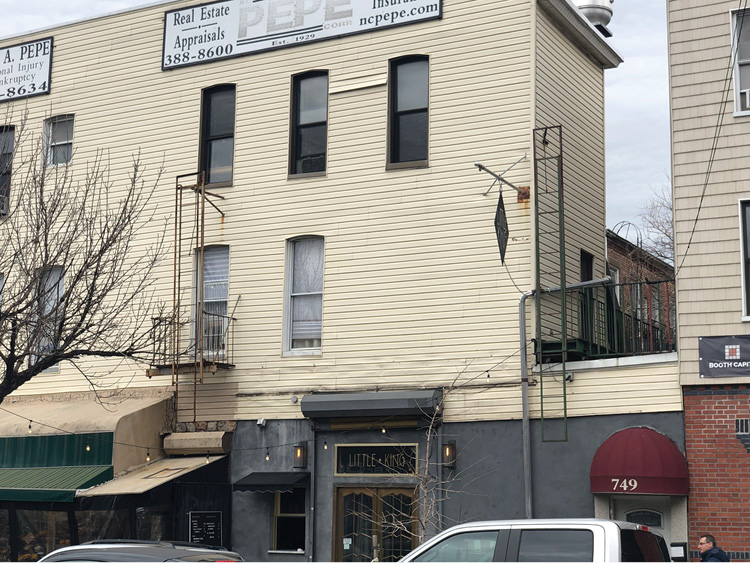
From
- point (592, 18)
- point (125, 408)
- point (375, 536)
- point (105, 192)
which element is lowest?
point (375, 536)

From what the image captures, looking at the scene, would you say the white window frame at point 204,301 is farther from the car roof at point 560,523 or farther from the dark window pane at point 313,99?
the car roof at point 560,523

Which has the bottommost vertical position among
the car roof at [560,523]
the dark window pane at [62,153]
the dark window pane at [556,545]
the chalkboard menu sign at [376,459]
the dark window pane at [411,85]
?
the dark window pane at [556,545]

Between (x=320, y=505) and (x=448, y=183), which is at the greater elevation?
(x=448, y=183)

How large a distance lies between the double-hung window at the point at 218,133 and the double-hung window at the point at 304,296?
2518 mm

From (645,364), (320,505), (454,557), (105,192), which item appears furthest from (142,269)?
(454,557)

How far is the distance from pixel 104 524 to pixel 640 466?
10198 mm

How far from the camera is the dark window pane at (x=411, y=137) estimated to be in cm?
2023

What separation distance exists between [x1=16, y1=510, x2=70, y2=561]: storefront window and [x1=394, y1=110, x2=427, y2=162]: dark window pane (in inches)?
379

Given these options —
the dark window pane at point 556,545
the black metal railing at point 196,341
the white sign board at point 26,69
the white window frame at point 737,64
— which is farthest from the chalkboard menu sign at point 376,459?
the white sign board at point 26,69

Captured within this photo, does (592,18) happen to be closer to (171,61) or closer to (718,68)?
(718,68)

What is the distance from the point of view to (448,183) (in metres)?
19.6

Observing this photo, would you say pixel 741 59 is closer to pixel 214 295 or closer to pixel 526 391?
pixel 526 391

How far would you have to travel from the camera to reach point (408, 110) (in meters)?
20.4

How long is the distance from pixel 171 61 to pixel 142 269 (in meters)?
4.65
